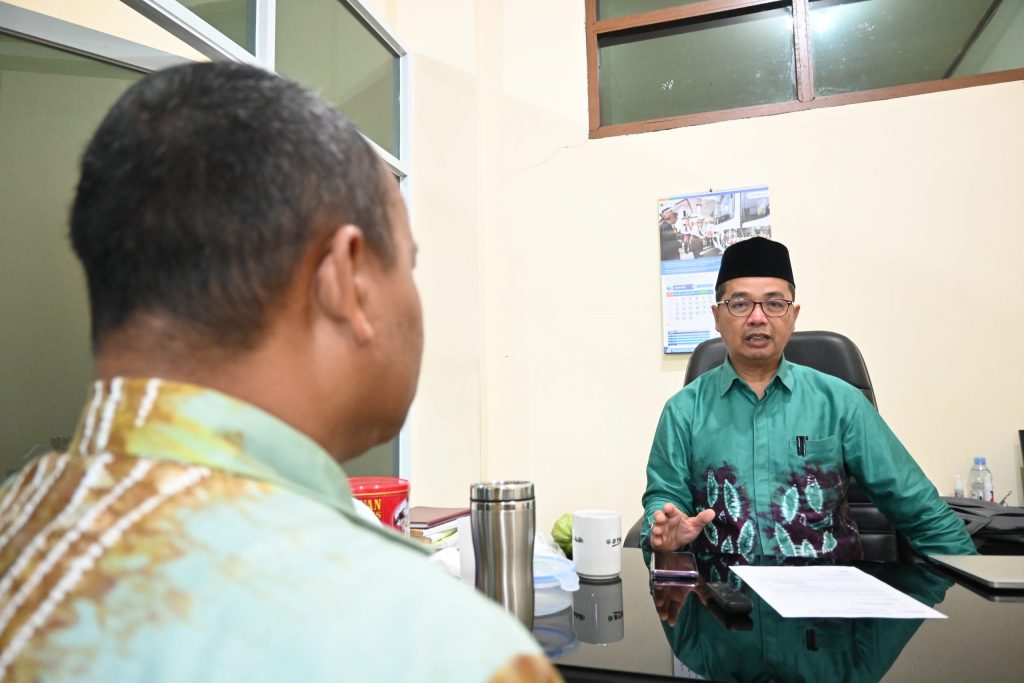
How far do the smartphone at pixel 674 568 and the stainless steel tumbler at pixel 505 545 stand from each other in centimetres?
30

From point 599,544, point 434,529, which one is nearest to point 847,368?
point 599,544

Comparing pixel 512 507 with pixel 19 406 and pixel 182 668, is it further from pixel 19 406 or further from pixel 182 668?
pixel 19 406

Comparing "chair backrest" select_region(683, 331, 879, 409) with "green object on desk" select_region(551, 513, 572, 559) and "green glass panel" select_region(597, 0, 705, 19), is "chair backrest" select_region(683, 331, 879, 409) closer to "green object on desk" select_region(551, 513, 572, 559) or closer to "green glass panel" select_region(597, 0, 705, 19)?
"green object on desk" select_region(551, 513, 572, 559)

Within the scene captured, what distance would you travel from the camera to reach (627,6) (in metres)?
2.93

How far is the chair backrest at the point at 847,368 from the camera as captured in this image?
1.68 metres

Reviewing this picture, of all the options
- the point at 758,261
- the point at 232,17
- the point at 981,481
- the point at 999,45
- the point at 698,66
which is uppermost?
the point at 698,66

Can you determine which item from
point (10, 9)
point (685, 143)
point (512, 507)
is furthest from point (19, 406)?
point (685, 143)

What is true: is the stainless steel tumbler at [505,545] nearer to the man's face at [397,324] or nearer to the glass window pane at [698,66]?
the man's face at [397,324]

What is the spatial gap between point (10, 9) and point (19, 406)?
0.75 meters

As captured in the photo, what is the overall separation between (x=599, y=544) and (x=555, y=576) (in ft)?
0.31

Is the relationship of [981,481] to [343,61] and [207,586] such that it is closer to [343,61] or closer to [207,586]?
[207,586]

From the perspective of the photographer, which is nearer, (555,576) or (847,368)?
(555,576)

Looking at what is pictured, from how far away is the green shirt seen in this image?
1553mm

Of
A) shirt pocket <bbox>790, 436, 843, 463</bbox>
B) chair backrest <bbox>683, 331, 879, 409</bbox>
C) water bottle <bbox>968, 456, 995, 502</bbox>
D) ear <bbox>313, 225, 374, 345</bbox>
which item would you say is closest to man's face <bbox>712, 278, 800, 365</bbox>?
chair backrest <bbox>683, 331, 879, 409</bbox>
